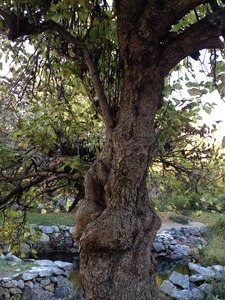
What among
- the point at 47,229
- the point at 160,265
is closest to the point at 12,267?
the point at 47,229

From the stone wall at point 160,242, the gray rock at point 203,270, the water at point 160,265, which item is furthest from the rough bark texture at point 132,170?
the stone wall at point 160,242

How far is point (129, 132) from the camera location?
1638 mm

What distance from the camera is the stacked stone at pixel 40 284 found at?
6.64 m

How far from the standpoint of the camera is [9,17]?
1.68 metres

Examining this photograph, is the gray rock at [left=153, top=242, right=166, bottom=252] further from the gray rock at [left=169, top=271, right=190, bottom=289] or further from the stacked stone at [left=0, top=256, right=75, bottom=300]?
the stacked stone at [left=0, top=256, right=75, bottom=300]

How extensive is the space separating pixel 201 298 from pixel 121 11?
6506 millimetres

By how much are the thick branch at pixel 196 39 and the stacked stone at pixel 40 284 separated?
599 cm

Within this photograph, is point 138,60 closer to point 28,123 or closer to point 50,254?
point 28,123

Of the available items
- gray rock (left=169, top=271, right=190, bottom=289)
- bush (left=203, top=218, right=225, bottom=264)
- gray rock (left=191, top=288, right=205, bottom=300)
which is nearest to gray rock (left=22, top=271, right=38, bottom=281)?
gray rock (left=169, top=271, right=190, bottom=289)

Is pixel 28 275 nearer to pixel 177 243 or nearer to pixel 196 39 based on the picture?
pixel 177 243

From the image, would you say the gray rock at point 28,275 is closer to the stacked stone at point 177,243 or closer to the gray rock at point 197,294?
the gray rock at point 197,294

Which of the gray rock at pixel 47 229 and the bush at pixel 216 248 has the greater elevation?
the gray rock at pixel 47 229

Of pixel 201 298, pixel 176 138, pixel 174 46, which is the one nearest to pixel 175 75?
pixel 176 138

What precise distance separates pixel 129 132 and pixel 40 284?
631 centimetres
